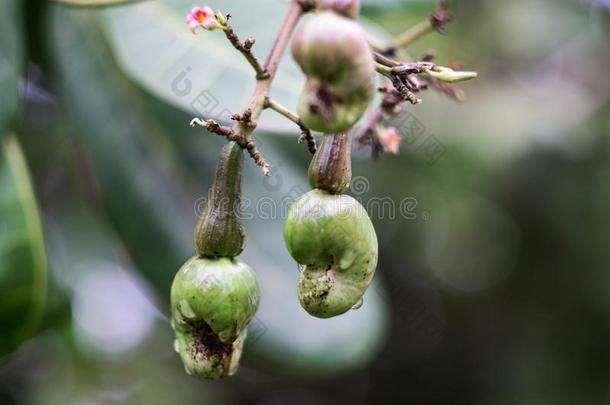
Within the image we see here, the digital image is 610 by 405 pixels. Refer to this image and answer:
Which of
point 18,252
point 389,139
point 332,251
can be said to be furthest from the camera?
point 18,252

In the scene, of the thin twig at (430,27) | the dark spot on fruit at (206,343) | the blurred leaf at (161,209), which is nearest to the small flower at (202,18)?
the dark spot on fruit at (206,343)

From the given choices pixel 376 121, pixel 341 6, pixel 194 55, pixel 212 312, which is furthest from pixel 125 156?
pixel 341 6

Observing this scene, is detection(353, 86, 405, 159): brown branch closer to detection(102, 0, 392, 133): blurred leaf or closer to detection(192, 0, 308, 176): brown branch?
detection(102, 0, 392, 133): blurred leaf

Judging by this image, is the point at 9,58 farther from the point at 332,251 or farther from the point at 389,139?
the point at 332,251

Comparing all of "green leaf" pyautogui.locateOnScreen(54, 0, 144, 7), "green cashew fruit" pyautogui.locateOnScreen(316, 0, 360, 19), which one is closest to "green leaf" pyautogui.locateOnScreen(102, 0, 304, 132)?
"green leaf" pyautogui.locateOnScreen(54, 0, 144, 7)

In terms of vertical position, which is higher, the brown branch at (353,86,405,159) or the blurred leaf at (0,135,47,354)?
the brown branch at (353,86,405,159)
